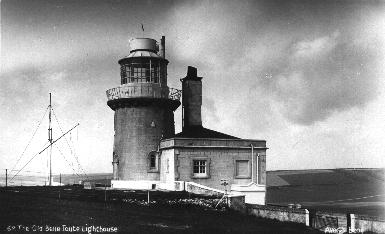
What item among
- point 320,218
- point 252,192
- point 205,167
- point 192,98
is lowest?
point 320,218

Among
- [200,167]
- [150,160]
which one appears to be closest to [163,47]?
[150,160]

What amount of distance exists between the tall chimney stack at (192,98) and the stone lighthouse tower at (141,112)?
2868mm

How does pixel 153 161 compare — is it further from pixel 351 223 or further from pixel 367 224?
pixel 367 224

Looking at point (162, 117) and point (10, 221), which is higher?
point (162, 117)

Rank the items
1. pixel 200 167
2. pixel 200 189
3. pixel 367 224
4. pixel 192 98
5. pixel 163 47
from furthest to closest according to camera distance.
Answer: pixel 192 98, pixel 163 47, pixel 200 167, pixel 200 189, pixel 367 224

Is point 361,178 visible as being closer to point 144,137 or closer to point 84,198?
point 144,137

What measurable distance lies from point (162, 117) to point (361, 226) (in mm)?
17515

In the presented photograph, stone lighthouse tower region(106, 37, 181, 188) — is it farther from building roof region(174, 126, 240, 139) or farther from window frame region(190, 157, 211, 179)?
window frame region(190, 157, 211, 179)

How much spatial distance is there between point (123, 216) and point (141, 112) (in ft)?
52.3

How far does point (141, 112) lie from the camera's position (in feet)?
109

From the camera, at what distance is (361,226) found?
61.9 ft

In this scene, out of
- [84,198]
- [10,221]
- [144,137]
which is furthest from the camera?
[144,137]

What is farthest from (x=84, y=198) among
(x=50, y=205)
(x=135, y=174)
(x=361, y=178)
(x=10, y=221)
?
(x=361, y=178)

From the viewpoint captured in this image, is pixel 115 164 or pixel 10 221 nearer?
pixel 10 221
